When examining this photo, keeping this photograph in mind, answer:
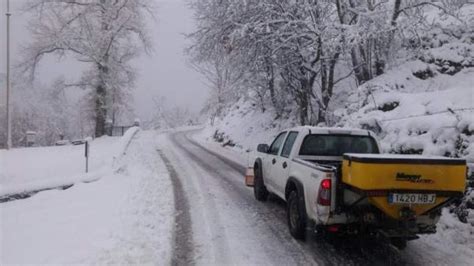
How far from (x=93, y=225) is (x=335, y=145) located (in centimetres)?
448

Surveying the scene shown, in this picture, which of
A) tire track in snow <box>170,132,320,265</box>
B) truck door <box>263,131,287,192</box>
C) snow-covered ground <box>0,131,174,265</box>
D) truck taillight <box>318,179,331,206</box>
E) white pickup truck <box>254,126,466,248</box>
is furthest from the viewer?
truck door <box>263,131,287,192</box>

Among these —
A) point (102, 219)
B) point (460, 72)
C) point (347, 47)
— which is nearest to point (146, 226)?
point (102, 219)

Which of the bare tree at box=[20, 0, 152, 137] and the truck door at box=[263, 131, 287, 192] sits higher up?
the bare tree at box=[20, 0, 152, 137]

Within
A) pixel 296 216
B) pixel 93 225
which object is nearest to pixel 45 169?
pixel 93 225

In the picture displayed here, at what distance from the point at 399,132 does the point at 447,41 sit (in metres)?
8.96

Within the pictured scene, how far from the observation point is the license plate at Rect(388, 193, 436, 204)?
18.5ft

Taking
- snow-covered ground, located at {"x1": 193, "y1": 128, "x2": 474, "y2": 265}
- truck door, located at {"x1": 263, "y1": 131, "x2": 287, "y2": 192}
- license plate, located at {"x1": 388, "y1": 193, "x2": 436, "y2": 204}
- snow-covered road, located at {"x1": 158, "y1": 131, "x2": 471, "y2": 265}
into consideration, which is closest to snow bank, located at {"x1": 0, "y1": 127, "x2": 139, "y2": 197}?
snow-covered road, located at {"x1": 158, "y1": 131, "x2": 471, "y2": 265}

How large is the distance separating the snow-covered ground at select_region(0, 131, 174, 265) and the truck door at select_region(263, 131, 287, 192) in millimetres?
2102

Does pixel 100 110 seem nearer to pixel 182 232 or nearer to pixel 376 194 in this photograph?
Result: pixel 182 232

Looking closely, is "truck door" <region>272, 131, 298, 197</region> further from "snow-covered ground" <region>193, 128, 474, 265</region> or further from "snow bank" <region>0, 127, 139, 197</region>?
"snow bank" <region>0, 127, 139, 197</region>

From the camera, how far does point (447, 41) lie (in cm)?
1783

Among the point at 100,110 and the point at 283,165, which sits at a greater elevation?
the point at 100,110

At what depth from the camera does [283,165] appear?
830cm

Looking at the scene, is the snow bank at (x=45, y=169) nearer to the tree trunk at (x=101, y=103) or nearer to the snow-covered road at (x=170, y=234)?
the snow-covered road at (x=170, y=234)
